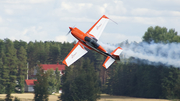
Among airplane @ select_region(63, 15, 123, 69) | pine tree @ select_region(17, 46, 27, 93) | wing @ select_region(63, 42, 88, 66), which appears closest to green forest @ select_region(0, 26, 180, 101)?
pine tree @ select_region(17, 46, 27, 93)

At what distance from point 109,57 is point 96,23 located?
268 inches

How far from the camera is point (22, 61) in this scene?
130m

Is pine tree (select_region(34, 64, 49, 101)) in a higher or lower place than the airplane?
lower

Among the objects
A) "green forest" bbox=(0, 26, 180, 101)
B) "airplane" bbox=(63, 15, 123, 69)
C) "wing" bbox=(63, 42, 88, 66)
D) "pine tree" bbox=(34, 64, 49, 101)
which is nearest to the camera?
"wing" bbox=(63, 42, 88, 66)

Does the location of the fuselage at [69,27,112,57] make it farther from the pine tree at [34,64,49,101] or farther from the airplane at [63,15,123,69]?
the pine tree at [34,64,49,101]

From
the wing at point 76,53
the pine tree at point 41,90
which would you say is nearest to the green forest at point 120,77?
the pine tree at point 41,90

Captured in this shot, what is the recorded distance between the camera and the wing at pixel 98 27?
42.0 metres

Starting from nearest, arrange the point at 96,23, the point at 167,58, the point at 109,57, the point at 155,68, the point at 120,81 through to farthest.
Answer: the point at 109,57, the point at 96,23, the point at 167,58, the point at 155,68, the point at 120,81

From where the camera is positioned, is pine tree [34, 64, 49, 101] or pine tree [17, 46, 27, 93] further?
pine tree [17, 46, 27, 93]

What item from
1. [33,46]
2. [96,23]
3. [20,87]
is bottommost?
[20,87]

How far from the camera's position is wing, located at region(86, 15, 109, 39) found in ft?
138

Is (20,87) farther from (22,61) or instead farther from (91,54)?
(91,54)

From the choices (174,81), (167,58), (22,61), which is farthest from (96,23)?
(22,61)

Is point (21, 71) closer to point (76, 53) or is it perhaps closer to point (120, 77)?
point (120, 77)
